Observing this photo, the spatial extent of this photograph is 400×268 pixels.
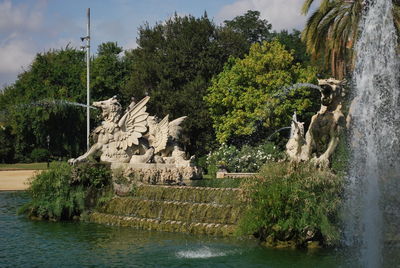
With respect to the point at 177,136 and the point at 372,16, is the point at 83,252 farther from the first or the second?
the point at 177,136

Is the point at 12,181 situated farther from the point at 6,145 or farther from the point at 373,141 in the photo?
the point at 373,141

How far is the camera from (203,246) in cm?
1566

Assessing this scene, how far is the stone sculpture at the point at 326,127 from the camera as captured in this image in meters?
16.5

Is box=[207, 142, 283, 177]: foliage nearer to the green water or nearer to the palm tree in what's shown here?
the palm tree

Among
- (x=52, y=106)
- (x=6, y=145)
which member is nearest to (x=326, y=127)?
(x=52, y=106)

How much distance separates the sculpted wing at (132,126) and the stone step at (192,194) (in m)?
3.25

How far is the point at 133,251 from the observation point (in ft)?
50.0

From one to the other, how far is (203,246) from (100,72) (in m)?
37.5

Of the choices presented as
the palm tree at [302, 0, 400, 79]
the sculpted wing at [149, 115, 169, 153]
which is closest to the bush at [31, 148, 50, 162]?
the sculpted wing at [149, 115, 169, 153]

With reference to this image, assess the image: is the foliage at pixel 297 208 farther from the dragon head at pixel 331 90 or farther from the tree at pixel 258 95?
the tree at pixel 258 95

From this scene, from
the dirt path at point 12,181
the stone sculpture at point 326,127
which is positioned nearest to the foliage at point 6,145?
the dirt path at point 12,181

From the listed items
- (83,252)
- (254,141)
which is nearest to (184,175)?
(83,252)

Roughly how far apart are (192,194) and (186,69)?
86.1ft

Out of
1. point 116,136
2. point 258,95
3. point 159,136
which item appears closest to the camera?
point 116,136
